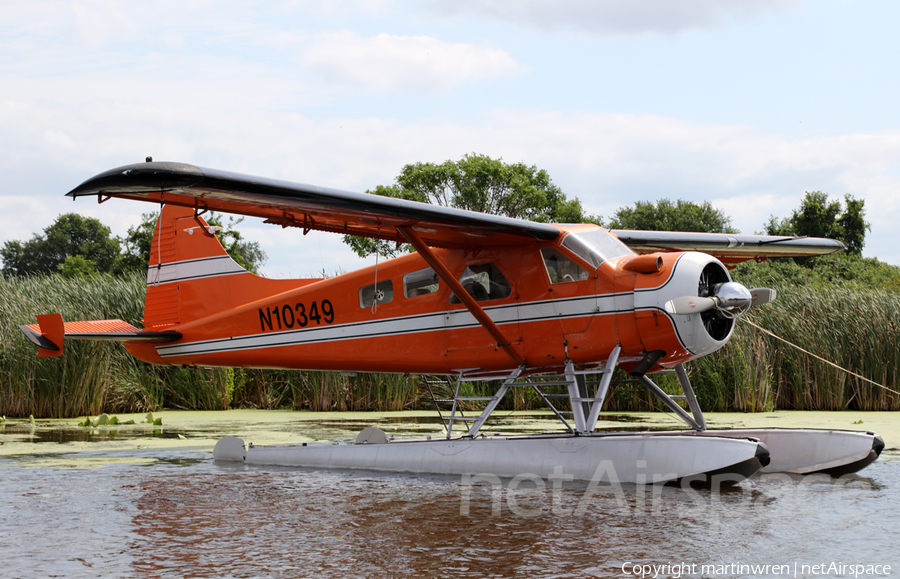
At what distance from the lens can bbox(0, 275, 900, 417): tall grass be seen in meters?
12.4

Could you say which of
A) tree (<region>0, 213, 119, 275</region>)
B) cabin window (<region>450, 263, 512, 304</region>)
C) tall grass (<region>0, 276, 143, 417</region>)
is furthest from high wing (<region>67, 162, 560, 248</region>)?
tree (<region>0, 213, 119, 275</region>)

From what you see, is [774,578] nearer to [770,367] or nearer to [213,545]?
[213,545]

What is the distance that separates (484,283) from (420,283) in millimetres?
745

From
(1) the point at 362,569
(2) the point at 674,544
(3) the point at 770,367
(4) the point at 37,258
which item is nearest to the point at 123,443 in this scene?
(1) the point at 362,569

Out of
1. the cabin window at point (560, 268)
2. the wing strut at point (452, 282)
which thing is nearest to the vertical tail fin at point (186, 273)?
the wing strut at point (452, 282)

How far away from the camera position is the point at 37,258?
58188mm

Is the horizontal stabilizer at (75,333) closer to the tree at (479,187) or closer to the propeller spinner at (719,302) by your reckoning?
the propeller spinner at (719,302)

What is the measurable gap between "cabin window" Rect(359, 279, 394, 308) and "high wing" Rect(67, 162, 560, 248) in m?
0.59

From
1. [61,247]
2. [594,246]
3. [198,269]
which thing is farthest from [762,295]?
[61,247]

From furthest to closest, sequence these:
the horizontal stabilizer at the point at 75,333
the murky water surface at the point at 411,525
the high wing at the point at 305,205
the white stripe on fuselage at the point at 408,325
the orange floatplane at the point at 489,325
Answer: the horizontal stabilizer at the point at 75,333, the white stripe on fuselage at the point at 408,325, the orange floatplane at the point at 489,325, the high wing at the point at 305,205, the murky water surface at the point at 411,525

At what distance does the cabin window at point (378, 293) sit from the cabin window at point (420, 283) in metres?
0.18

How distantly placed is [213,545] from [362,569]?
3.27 ft

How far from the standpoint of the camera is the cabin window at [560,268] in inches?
281

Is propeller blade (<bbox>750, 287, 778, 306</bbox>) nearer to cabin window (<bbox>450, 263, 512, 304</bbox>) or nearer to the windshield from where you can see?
the windshield
